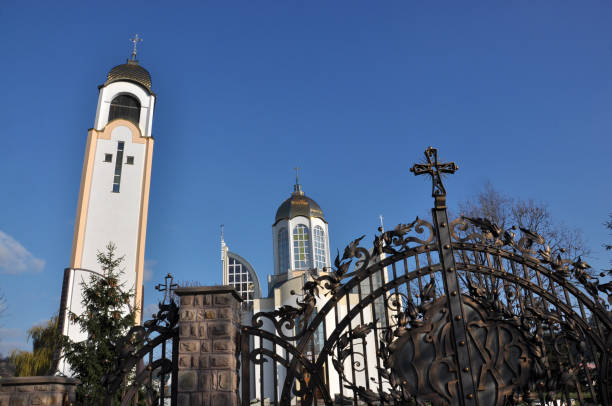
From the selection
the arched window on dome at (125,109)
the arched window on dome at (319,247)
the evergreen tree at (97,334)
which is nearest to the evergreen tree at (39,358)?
the evergreen tree at (97,334)

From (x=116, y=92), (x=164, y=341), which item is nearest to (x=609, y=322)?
(x=164, y=341)

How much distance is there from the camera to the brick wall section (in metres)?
4.79

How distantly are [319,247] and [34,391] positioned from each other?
2263 cm

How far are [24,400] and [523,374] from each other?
516cm

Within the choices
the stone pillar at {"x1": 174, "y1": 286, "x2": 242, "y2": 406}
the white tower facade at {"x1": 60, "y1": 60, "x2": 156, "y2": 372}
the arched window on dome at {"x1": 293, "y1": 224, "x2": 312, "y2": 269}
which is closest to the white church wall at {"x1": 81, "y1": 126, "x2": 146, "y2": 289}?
the white tower facade at {"x1": 60, "y1": 60, "x2": 156, "y2": 372}

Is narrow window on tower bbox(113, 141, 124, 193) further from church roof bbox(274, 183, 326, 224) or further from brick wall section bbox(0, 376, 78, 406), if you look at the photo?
brick wall section bbox(0, 376, 78, 406)

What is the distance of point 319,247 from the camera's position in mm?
27125

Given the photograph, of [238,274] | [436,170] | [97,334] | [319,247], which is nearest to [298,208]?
[319,247]

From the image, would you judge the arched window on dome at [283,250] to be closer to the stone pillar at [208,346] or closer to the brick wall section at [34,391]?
the brick wall section at [34,391]

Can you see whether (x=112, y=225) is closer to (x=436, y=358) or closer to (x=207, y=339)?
(x=207, y=339)

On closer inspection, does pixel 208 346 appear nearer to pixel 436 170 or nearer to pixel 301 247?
pixel 436 170

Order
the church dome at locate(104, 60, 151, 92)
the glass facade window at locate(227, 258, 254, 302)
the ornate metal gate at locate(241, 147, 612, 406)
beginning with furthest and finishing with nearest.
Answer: the glass facade window at locate(227, 258, 254, 302)
the church dome at locate(104, 60, 151, 92)
the ornate metal gate at locate(241, 147, 612, 406)

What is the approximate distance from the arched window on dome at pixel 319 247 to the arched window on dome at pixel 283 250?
1687 millimetres

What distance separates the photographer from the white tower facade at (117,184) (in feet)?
63.6
